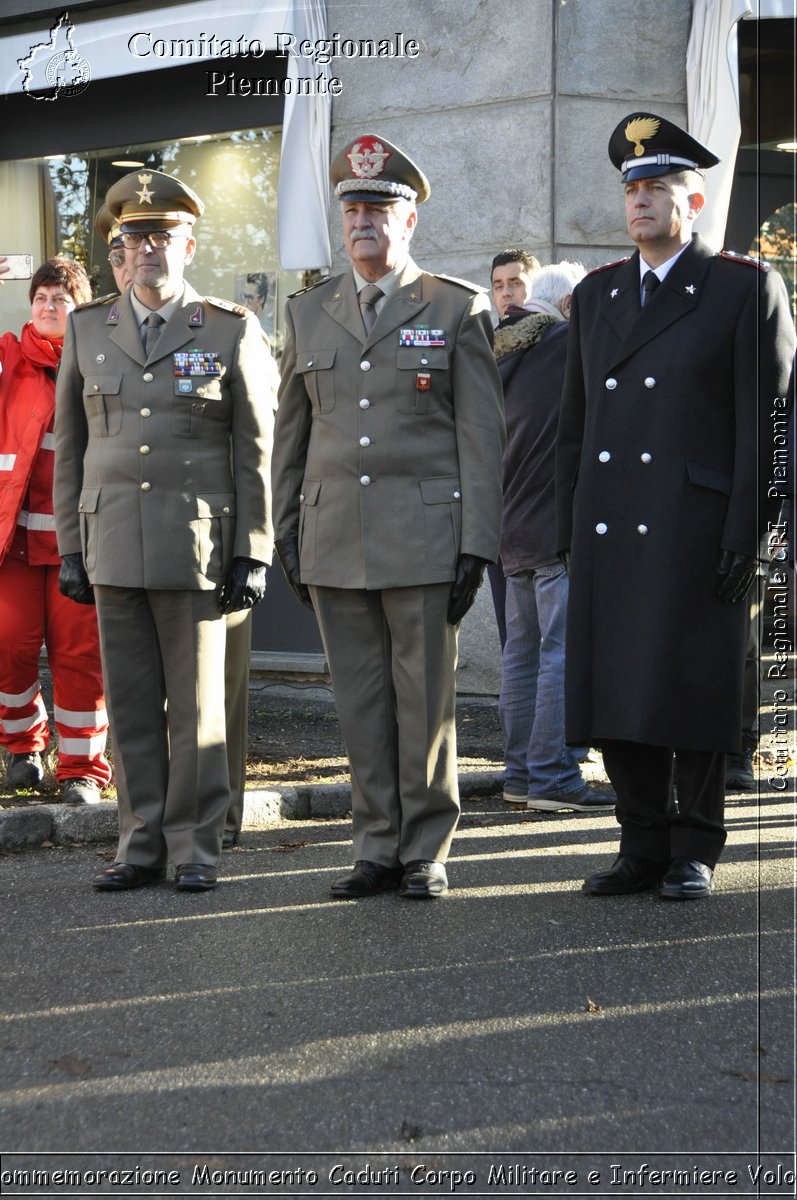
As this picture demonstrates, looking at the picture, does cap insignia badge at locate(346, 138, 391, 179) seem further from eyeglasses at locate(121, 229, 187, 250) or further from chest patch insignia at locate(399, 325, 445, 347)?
eyeglasses at locate(121, 229, 187, 250)

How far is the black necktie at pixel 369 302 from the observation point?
5.42 meters

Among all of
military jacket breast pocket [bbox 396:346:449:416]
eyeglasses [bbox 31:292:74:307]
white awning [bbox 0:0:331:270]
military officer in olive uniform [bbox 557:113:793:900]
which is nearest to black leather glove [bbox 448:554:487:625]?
military officer in olive uniform [bbox 557:113:793:900]

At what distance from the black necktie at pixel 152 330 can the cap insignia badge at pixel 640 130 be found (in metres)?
1.69

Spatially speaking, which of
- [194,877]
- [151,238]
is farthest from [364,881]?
[151,238]

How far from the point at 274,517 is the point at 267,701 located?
14.6 ft

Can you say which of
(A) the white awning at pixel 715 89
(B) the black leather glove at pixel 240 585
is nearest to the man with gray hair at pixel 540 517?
(B) the black leather glove at pixel 240 585

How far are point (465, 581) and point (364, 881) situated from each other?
103 centimetres

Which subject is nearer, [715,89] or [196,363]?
[196,363]

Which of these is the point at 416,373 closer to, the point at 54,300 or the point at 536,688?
the point at 536,688

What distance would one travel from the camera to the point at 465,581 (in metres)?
5.32

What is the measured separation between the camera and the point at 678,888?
16.9 feet

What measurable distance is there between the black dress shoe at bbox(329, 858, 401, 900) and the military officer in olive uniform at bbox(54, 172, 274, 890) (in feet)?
1.56

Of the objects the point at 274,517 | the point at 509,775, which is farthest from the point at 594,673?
the point at 509,775

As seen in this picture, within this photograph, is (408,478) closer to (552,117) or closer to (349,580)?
(349,580)
